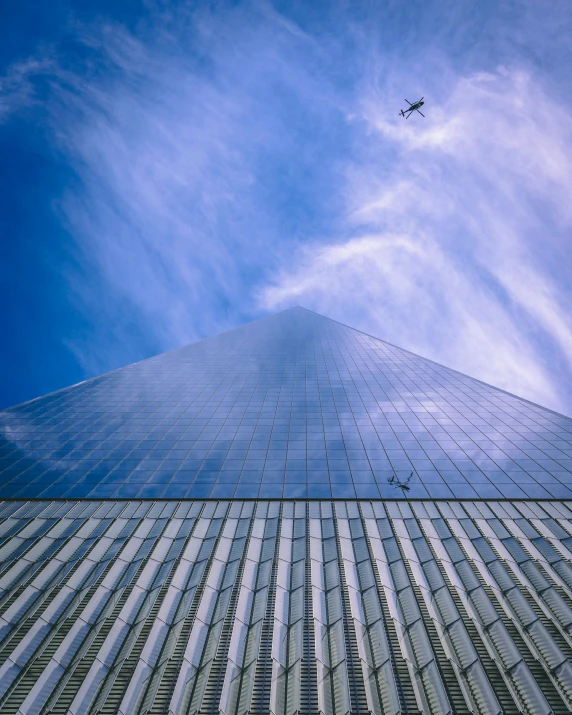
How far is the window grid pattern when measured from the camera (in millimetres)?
20125

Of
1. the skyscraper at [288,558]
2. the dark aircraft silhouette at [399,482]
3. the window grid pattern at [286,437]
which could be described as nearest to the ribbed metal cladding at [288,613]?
the skyscraper at [288,558]

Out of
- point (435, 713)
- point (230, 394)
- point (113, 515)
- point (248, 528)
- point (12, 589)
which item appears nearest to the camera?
point (435, 713)

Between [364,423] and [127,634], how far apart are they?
20.8 meters

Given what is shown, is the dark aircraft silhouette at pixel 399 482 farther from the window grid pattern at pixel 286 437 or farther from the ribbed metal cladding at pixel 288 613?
the ribbed metal cladding at pixel 288 613

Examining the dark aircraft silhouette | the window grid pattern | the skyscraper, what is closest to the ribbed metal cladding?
the skyscraper

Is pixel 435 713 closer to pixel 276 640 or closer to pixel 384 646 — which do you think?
pixel 384 646

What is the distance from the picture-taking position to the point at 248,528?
16188mm

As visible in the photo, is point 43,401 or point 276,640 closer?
point 276,640

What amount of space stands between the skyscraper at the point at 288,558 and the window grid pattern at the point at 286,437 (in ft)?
0.60

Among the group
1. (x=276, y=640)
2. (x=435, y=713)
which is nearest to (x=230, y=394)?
(x=276, y=640)

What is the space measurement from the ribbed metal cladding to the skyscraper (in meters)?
0.06

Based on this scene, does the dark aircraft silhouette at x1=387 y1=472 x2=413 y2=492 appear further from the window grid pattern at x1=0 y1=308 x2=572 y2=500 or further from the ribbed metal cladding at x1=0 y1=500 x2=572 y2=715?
the ribbed metal cladding at x1=0 y1=500 x2=572 y2=715

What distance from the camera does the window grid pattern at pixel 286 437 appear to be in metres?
20.1

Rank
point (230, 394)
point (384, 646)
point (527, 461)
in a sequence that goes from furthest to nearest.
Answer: point (230, 394) → point (527, 461) → point (384, 646)
